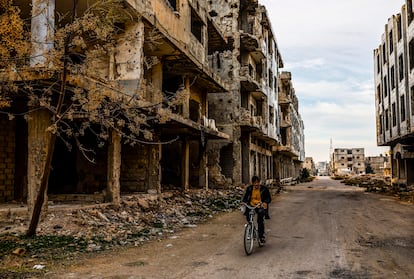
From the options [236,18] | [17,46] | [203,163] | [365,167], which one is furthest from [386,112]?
[365,167]

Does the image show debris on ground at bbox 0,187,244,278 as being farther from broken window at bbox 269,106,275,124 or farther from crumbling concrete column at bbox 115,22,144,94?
broken window at bbox 269,106,275,124

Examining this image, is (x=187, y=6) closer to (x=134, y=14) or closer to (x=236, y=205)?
(x=134, y=14)

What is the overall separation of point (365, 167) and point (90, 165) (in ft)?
380

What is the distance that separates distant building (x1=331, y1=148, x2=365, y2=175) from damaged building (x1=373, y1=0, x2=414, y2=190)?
83913mm

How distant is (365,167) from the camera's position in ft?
398

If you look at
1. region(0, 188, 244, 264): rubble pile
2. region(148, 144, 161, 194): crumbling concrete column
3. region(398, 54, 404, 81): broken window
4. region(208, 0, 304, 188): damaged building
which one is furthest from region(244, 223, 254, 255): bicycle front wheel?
region(398, 54, 404, 81): broken window

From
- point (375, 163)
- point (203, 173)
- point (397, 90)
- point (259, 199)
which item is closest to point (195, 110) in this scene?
point (203, 173)

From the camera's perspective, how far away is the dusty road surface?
720 cm

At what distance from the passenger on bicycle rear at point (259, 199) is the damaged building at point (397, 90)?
67.8 feet

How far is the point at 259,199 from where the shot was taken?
31.7ft

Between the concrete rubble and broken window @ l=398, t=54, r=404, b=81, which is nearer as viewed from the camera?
the concrete rubble

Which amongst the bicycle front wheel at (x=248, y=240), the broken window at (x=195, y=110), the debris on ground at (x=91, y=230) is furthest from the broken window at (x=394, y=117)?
the bicycle front wheel at (x=248, y=240)

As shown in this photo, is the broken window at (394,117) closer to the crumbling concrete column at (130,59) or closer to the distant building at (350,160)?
the crumbling concrete column at (130,59)

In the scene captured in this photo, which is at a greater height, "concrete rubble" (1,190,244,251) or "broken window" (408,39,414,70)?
"broken window" (408,39,414,70)
